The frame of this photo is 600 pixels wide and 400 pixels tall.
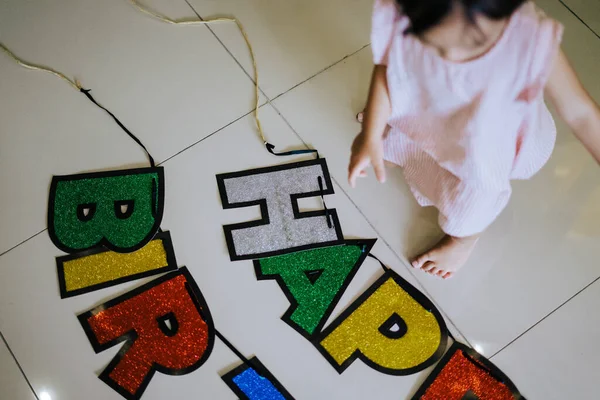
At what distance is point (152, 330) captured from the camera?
2.94 feet

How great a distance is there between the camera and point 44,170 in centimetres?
98

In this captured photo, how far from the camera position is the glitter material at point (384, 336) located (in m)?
0.87

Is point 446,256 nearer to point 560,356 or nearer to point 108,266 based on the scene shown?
point 560,356

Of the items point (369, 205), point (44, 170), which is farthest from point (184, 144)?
point (369, 205)

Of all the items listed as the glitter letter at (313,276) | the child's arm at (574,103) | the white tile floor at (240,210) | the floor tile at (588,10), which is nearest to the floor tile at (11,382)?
the white tile floor at (240,210)

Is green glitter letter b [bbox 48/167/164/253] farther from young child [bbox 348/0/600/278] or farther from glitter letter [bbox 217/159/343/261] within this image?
young child [bbox 348/0/600/278]

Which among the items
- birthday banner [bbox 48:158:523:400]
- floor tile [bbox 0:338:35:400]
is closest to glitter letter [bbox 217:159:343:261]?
birthday banner [bbox 48:158:523:400]

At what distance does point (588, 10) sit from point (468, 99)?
2.21 feet

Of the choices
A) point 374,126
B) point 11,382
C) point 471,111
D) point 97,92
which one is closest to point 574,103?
point 471,111

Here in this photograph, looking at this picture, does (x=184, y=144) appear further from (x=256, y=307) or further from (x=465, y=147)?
(x=465, y=147)

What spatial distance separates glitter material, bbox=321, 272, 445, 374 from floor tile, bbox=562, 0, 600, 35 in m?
0.73

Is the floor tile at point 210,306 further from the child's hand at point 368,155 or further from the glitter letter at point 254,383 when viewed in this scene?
the child's hand at point 368,155

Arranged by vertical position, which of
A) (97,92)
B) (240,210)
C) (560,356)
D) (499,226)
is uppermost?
(97,92)

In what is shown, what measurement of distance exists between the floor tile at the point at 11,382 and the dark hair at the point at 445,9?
0.85m
